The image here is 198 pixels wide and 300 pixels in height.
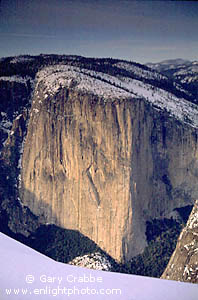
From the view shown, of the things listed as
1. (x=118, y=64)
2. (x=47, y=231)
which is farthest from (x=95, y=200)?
(x=118, y=64)

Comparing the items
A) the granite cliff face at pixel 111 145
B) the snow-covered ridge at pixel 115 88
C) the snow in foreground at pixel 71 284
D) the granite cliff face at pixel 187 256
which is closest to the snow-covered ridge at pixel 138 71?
the granite cliff face at pixel 111 145

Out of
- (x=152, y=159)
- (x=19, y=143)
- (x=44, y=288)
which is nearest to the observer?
(x=44, y=288)

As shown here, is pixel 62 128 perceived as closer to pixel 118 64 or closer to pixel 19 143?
pixel 19 143

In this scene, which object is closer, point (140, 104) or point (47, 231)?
point (140, 104)

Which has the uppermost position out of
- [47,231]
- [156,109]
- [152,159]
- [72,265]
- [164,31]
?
[164,31]

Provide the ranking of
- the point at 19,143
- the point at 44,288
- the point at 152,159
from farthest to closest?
the point at 19,143 → the point at 152,159 → the point at 44,288

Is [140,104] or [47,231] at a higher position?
[140,104]

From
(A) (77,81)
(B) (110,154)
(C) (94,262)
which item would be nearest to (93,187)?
(B) (110,154)

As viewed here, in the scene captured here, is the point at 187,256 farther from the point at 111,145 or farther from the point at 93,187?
the point at 111,145
